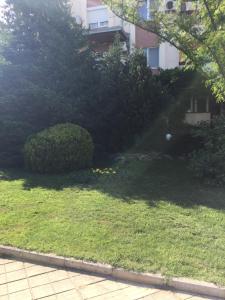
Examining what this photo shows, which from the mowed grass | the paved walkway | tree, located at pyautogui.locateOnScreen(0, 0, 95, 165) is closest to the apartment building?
tree, located at pyautogui.locateOnScreen(0, 0, 95, 165)

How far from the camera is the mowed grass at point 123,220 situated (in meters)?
4.54

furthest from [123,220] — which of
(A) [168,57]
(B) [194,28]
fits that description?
(A) [168,57]

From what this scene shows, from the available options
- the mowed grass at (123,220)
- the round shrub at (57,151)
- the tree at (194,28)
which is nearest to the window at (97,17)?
the tree at (194,28)

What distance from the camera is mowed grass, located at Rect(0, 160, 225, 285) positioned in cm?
454

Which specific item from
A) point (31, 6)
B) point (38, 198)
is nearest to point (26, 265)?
point (38, 198)

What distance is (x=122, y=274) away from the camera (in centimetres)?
421

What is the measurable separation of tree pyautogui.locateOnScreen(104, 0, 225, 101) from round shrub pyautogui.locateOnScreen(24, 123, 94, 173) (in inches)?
133

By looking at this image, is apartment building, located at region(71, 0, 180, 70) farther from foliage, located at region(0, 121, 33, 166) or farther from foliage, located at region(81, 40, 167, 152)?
foliage, located at region(0, 121, 33, 166)

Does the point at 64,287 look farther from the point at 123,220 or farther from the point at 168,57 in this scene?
the point at 168,57

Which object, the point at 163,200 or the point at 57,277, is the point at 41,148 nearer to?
the point at 163,200

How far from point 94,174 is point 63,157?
108cm

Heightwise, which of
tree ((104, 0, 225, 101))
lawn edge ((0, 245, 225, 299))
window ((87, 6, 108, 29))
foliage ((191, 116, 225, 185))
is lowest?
lawn edge ((0, 245, 225, 299))

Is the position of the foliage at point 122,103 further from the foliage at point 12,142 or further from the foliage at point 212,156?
the foliage at point 212,156

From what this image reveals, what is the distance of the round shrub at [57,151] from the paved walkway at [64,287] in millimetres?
5200
